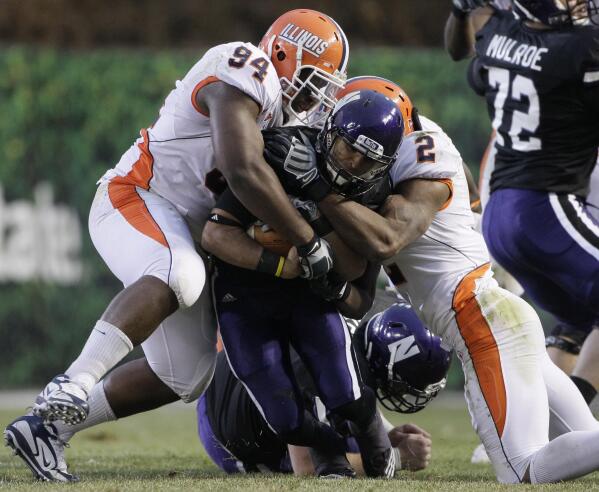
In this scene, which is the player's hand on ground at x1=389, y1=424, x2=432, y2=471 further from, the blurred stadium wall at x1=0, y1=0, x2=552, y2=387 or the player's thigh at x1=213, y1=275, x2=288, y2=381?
the blurred stadium wall at x1=0, y1=0, x2=552, y2=387

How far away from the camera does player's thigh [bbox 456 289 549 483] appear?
382cm

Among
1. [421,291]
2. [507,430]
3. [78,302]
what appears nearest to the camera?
[507,430]

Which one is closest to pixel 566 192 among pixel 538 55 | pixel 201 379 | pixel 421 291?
pixel 538 55

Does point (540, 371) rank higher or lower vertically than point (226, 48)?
lower

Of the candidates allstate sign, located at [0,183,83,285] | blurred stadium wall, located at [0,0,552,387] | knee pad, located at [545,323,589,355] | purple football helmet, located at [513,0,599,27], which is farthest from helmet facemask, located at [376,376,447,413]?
allstate sign, located at [0,183,83,285]

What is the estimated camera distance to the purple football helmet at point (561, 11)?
4715mm

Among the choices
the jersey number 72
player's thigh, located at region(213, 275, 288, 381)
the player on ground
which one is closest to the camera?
player's thigh, located at region(213, 275, 288, 381)

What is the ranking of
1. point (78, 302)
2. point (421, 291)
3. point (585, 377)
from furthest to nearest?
point (78, 302), point (585, 377), point (421, 291)

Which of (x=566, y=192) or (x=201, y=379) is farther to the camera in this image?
(x=566, y=192)

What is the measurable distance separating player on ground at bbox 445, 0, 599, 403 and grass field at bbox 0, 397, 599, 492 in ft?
1.83

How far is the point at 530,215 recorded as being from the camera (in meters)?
4.80

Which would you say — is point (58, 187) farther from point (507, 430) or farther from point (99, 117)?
point (507, 430)

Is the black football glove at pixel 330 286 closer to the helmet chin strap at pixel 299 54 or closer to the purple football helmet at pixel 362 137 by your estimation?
the purple football helmet at pixel 362 137

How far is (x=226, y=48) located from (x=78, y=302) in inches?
192
